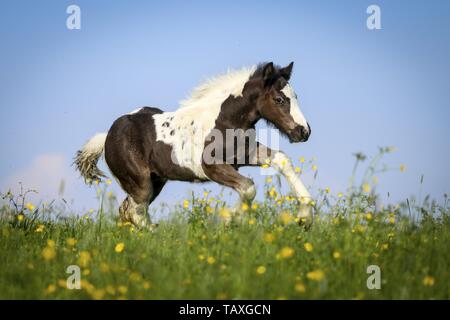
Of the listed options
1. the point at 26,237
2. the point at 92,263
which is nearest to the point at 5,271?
the point at 92,263

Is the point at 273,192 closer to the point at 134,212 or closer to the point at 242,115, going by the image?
the point at 242,115

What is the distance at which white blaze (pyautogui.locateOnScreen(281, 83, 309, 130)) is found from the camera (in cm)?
780

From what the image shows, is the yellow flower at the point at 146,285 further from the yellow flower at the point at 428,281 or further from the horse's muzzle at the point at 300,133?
the horse's muzzle at the point at 300,133

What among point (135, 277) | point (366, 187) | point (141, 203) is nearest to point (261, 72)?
point (141, 203)

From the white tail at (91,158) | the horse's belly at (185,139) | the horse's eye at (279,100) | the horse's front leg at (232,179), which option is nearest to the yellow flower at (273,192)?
the horse's front leg at (232,179)

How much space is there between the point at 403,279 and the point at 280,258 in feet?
3.30

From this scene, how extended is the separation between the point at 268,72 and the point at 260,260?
3719 mm

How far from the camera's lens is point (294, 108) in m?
7.87

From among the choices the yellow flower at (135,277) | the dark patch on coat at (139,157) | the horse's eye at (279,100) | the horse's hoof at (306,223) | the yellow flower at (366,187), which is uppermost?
the horse's eye at (279,100)

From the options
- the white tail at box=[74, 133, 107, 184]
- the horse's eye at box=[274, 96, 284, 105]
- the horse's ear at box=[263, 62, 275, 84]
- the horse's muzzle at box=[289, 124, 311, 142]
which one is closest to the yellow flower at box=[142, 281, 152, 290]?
the horse's muzzle at box=[289, 124, 311, 142]

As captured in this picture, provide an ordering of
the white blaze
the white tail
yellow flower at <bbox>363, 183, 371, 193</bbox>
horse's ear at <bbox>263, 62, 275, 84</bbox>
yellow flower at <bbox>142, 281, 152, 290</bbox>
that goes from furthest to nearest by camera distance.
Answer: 1. the white tail
2. horse's ear at <bbox>263, 62, 275, 84</bbox>
3. the white blaze
4. yellow flower at <bbox>363, 183, 371, 193</bbox>
5. yellow flower at <bbox>142, 281, 152, 290</bbox>

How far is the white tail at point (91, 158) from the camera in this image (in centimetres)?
1028

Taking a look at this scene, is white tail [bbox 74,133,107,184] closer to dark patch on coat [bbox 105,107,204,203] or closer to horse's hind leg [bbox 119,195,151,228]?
dark patch on coat [bbox 105,107,204,203]

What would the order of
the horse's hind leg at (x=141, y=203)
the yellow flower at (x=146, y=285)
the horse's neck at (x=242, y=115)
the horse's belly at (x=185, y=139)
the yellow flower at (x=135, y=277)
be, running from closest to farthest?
the yellow flower at (x=146, y=285)
the yellow flower at (x=135, y=277)
the horse's neck at (x=242, y=115)
the horse's belly at (x=185, y=139)
the horse's hind leg at (x=141, y=203)
